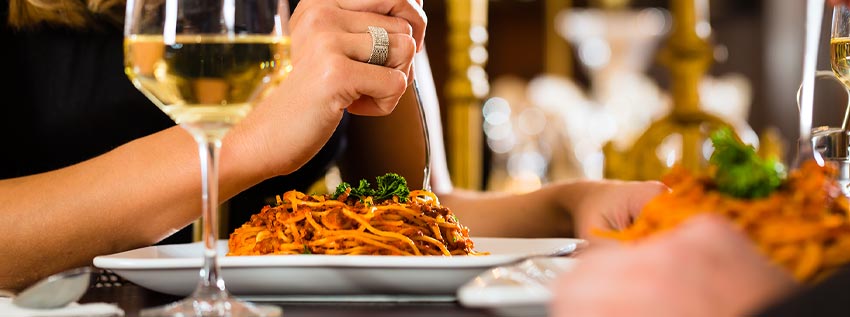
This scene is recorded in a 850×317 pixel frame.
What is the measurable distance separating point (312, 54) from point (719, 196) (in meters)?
0.49

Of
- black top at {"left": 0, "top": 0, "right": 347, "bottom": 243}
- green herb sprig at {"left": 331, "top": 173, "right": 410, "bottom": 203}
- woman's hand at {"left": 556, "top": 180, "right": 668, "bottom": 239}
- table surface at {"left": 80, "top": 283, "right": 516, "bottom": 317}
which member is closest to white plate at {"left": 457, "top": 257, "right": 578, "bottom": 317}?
table surface at {"left": 80, "top": 283, "right": 516, "bottom": 317}

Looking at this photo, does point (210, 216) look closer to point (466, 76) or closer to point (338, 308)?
point (338, 308)

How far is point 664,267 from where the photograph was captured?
400 millimetres

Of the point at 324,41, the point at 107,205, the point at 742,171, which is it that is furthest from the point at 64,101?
the point at 742,171

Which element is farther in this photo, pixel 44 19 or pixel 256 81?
pixel 44 19

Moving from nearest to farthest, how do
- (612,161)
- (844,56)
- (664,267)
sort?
(664,267) < (844,56) < (612,161)

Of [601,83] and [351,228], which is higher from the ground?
[351,228]

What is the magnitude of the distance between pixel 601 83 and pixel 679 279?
15.0ft

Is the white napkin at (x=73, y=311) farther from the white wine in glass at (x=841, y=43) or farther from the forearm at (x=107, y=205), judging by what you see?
the white wine in glass at (x=841, y=43)

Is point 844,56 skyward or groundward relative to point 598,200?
skyward

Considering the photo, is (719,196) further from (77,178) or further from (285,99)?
(77,178)

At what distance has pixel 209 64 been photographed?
23.9 inches

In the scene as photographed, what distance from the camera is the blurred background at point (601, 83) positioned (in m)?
2.54

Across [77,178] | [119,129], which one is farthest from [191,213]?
[119,129]
